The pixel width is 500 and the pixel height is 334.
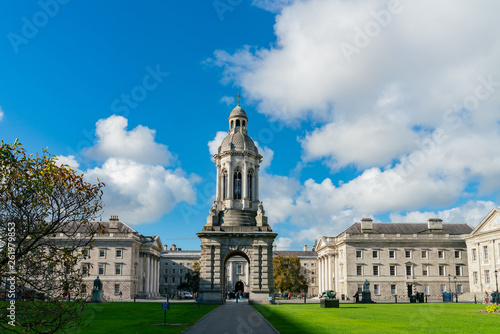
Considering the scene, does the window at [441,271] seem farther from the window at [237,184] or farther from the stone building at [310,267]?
the stone building at [310,267]

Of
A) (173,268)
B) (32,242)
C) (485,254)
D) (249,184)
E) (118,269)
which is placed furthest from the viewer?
A: (173,268)

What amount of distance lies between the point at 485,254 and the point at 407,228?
15.7 metres

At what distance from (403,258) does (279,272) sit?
79.1ft

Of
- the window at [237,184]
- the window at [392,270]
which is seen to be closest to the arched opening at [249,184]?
the window at [237,184]

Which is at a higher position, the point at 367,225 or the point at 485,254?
the point at 367,225

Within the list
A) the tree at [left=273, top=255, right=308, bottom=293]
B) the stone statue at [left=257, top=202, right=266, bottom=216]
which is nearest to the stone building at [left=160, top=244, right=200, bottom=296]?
the tree at [left=273, top=255, right=308, bottom=293]

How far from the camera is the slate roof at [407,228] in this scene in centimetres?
8394

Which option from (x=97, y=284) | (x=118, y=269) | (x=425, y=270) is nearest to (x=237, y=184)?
(x=97, y=284)

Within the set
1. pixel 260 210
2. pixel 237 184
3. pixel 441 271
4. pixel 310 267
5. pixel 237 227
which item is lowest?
pixel 310 267

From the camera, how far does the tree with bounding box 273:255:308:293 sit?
301 feet

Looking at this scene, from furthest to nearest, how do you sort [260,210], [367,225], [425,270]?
[367,225]
[425,270]
[260,210]

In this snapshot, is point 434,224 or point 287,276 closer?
point 434,224

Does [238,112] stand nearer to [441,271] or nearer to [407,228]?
[407,228]

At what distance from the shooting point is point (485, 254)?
71500mm
